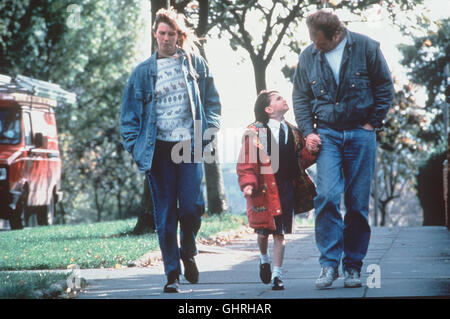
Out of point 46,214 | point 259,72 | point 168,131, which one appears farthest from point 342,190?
point 46,214

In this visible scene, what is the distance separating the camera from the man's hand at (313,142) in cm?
600

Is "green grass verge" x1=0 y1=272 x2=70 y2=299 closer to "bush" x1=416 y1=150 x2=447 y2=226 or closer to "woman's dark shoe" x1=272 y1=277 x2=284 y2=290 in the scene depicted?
"woman's dark shoe" x1=272 y1=277 x2=284 y2=290

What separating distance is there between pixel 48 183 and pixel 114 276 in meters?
12.1

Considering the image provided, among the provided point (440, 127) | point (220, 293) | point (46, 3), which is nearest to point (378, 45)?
point (220, 293)

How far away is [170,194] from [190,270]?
681 millimetres

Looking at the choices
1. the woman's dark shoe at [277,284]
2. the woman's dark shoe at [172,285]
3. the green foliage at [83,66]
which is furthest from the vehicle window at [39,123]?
the woman's dark shoe at [277,284]

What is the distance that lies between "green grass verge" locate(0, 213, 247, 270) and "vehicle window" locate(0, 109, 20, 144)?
3.71 m

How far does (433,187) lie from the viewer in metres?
18.2

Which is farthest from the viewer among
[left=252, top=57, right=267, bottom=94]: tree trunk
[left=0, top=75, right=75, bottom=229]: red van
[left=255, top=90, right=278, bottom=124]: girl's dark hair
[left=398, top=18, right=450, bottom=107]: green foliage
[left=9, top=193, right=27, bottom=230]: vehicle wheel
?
[left=398, top=18, right=450, bottom=107]: green foliage

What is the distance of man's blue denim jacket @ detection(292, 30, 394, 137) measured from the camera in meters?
5.97

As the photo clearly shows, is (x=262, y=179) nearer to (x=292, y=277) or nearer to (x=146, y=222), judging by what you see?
(x=292, y=277)

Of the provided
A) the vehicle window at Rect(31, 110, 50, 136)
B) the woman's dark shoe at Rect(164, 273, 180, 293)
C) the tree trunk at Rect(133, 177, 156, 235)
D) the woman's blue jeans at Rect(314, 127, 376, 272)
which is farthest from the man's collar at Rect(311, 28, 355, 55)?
the vehicle window at Rect(31, 110, 50, 136)

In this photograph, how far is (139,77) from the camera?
20.1 ft

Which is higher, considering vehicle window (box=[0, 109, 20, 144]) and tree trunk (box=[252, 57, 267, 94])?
tree trunk (box=[252, 57, 267, 94])
